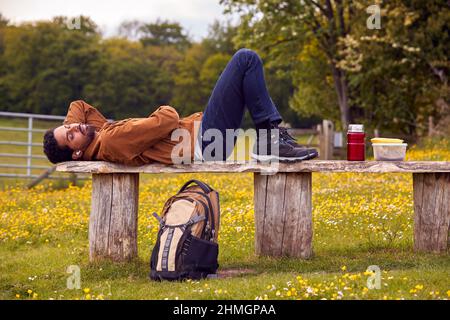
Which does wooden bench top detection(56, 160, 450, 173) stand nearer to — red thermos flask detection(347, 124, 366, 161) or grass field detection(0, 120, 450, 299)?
red thermos flask detection(347, 124, 366, 161)

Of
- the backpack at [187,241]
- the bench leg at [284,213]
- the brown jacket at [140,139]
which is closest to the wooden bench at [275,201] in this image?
the bench leg at [284,213]

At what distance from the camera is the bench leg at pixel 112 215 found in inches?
252

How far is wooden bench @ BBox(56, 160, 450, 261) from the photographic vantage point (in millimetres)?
6262

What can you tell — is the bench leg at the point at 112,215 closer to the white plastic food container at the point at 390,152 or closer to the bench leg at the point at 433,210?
the white plastic food container at the point at 390,152

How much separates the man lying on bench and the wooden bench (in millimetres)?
125

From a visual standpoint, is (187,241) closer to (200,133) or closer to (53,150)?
(200,133)

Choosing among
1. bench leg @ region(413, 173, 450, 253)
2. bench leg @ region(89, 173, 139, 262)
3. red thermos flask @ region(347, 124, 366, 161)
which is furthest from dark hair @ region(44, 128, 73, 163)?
bench leg @ region(413, 173, 450, 253)

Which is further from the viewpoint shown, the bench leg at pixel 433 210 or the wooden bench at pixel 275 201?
the bench leg at pixel 433 210

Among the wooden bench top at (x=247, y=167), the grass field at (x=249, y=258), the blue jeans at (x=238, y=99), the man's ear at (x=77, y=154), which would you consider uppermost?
the blue jeans at (x=238, y=99)

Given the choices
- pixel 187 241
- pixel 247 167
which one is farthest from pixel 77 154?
pixel 247 167

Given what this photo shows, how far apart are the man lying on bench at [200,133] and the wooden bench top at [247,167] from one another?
2.8 inches

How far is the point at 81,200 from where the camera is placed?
11.9m
